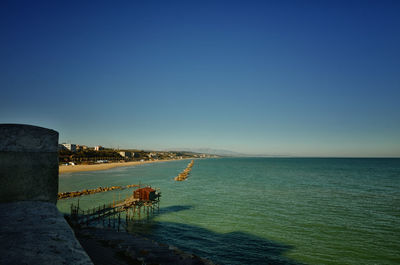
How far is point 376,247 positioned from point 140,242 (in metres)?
18.2

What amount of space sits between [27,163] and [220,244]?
640 inches

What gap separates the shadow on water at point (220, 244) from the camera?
51.4 ft

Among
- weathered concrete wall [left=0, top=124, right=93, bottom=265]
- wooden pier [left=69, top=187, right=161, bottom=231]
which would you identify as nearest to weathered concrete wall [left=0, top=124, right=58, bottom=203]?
weathered concrete wall [left=0, top=124, right=93, bottom=265]

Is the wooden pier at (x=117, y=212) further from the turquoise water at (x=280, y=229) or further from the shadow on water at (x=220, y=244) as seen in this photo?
the shadow on water at (x=220, y=244)

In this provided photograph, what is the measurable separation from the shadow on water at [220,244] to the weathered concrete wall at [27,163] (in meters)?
13.0

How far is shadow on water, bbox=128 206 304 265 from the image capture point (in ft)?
51.4

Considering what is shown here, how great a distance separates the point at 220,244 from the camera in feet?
59.1

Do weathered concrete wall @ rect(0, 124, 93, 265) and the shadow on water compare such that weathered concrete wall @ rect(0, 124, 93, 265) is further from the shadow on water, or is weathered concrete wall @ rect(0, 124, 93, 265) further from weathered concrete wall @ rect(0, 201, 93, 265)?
the shadow on water

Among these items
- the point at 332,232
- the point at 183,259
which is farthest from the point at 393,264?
the point at 183,259

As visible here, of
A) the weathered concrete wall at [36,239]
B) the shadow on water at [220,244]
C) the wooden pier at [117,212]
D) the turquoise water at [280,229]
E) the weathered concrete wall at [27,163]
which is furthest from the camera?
the wooden pier at [117,212]

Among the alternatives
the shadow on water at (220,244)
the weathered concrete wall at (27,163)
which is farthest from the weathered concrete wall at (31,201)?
the shadow on water at (220,244)

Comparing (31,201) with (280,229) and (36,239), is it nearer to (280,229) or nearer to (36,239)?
(36,239)

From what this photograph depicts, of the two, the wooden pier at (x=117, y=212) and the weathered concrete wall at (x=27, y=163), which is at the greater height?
the weathered concrete wall at (x=27, y=163)

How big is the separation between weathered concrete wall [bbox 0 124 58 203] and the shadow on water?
13.0m
